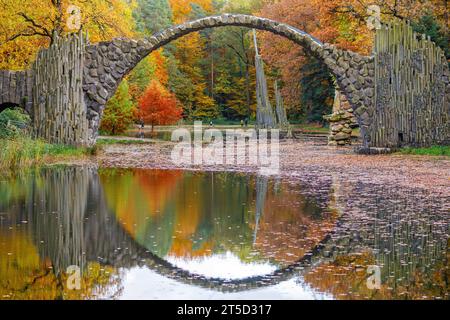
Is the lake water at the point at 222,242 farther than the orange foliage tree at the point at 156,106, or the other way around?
the orange foliage tree at the point at 156,106

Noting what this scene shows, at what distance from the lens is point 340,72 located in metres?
21.0

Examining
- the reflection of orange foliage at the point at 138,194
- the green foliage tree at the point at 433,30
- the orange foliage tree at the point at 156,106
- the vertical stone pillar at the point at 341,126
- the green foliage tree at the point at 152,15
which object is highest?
the green foliage tree at the point at 152,15

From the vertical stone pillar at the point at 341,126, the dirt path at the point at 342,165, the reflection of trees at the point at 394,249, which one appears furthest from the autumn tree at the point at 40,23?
the reflection of trees at the point at 394,249

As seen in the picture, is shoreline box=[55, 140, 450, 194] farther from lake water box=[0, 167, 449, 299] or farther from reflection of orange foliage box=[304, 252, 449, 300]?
reflection of orange foliage box=[304, 252, 449, 300]

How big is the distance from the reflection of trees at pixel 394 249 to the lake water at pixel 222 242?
0.01m

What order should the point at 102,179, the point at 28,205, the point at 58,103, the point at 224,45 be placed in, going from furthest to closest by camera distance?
the point at 224,45 < the point at 58,103 < the point at 102,179 < the point at 28,205

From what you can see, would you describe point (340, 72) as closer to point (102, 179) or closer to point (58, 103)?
point (58, 103)

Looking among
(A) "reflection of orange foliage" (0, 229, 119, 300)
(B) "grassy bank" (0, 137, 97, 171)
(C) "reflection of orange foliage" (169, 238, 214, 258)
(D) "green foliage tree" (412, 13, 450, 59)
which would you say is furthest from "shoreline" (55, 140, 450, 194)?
(A) "reflection of orange foliage" (0, 229, 119, 300)

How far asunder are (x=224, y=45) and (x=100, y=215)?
178 feet

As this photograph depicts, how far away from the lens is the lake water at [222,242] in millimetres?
5629

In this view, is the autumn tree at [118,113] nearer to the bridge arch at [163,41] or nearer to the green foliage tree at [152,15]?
the bridge arch at [163,41]

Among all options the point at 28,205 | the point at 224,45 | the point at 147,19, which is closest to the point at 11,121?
the point at 28,205

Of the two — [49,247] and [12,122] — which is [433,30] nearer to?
[12,122]

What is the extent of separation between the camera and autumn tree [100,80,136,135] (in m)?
30.5
